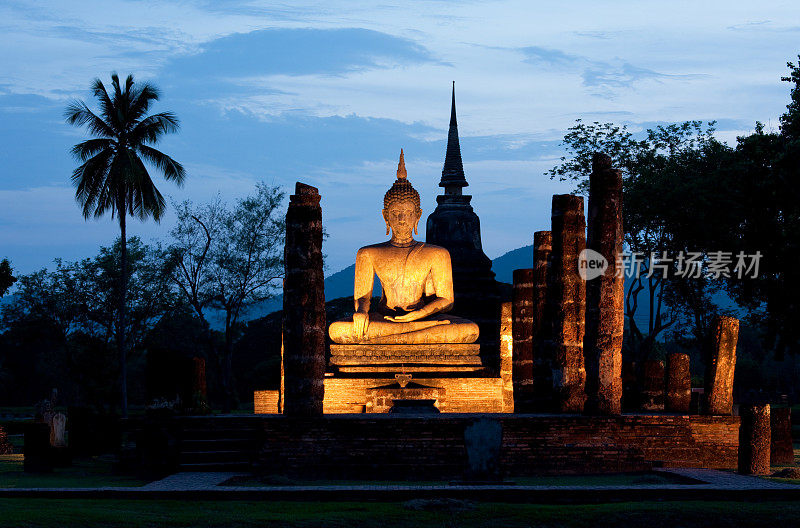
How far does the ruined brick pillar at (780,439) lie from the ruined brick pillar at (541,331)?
4042 millimetres

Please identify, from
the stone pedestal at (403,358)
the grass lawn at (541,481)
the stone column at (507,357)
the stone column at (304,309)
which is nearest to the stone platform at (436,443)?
the grass lawn at (541,481)

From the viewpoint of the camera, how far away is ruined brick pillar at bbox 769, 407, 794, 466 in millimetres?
18688

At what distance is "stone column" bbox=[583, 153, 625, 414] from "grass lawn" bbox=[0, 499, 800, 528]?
5522 millimetres

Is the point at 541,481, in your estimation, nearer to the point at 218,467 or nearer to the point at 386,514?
the point at 386,514

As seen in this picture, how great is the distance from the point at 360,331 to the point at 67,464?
7.20m

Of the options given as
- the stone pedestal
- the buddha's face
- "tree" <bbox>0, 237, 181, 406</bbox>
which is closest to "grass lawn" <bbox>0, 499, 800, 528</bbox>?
the stone pedestal

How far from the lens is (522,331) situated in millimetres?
23406

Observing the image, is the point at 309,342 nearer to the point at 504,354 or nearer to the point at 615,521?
the point at 615,521

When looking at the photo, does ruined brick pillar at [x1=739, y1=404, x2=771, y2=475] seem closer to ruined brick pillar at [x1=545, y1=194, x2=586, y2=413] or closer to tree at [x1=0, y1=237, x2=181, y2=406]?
ruined brick pillar at [x1=545, y1=194, x2=586, y2=413]

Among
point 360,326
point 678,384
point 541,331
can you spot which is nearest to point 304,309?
point 541,331

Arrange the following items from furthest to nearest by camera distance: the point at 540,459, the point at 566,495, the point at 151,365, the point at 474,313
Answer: the point at 474,313 < the point at 151,365 < the point at 540,459 < the point at 566,495

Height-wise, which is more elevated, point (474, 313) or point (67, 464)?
point (474, 313)

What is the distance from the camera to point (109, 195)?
33.8 meters

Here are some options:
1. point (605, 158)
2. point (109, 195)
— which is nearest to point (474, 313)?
point (109, 195)
